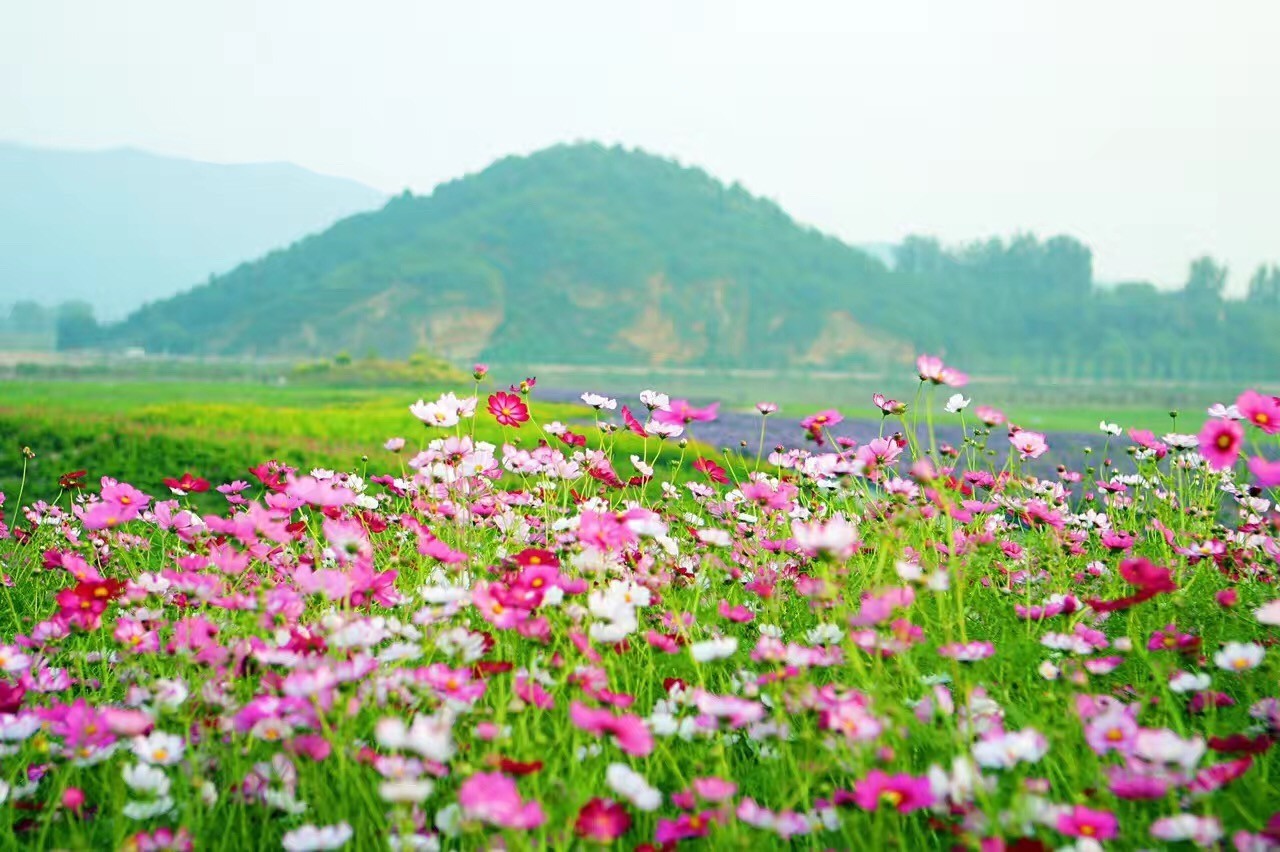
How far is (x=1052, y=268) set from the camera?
117625 mm

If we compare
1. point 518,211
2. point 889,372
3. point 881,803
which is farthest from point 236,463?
point 518,211

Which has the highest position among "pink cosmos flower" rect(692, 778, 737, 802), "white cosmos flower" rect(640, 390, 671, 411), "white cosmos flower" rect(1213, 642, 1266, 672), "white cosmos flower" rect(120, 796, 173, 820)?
"white cosmos flower" rect(640, 390, 671, 411)

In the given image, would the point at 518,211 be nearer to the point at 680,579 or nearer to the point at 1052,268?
the point at 1052,268

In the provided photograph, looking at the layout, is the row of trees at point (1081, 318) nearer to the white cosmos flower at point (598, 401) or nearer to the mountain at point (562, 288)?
the mountain at point (562, 288)

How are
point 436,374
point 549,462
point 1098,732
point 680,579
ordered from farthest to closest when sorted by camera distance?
point 436,374 < point 549,462 < point 680,579 < point 1098,732

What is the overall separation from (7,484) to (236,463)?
74.5 inches

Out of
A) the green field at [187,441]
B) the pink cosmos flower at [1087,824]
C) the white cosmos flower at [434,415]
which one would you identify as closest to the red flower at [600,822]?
the pink cosmos flower at [1087,824]

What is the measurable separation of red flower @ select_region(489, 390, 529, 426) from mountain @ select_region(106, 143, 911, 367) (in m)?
89.7

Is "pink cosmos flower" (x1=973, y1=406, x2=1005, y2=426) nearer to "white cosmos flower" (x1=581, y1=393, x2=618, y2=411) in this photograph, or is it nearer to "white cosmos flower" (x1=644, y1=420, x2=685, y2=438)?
"white cosmos flower" (x1=644, y1=420, x2=685, y2=438)

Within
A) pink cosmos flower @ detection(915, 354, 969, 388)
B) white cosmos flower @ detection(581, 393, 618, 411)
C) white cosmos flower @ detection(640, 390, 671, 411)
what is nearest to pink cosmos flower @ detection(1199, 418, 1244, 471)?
pink cosmos flower @ detection(915, 354, 969, 388)

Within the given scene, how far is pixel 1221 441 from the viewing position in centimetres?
221

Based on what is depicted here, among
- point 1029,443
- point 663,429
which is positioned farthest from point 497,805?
point 1029,443

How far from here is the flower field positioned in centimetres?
171

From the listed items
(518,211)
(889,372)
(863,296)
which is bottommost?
(889,372)
